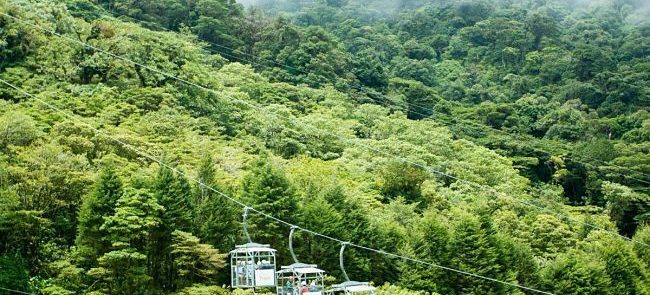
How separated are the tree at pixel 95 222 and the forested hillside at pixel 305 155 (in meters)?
0.07

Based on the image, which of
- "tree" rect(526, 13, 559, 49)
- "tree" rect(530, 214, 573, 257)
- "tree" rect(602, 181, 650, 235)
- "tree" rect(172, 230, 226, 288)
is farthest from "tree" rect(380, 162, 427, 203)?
"tree" rect(526, 13, 559, 49)

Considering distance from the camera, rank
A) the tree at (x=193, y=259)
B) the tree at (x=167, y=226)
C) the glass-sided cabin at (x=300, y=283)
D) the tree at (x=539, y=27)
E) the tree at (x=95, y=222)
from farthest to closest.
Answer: the tree at (x=539, y=27)
the tree at (x=167, y=226)
the tree at (x=193, y=259)
the tree at (x=95, y=222)
the glass-sided cabin at (x=300, y=283)

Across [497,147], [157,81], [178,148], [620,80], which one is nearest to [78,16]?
[157,81]

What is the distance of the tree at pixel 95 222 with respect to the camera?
25.6m

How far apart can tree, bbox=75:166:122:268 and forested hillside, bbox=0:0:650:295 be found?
71 millimetres

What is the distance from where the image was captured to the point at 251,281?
21.3m

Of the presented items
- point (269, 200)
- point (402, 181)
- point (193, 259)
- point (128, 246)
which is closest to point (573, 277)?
point (402, 181)

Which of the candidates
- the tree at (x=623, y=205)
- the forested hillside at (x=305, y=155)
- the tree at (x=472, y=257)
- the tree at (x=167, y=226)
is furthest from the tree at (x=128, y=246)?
the tree at (x=623, y=205)

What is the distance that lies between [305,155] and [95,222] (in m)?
21.0

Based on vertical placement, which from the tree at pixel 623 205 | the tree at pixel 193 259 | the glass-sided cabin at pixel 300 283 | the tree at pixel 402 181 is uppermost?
the glass-sided cabin at pixel 300 283

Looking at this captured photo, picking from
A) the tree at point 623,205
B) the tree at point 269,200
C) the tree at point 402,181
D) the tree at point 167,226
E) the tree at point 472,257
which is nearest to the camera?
the tree at point 167,226

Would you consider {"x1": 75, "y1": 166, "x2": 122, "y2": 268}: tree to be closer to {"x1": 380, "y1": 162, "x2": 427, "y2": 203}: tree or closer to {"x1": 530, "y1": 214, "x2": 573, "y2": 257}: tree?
{"x1": 380, "y1": 162, "x2": 427, "y2": 203}: tree

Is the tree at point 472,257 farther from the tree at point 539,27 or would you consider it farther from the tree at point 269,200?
the tree at point 539,27

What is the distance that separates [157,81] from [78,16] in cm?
1637
